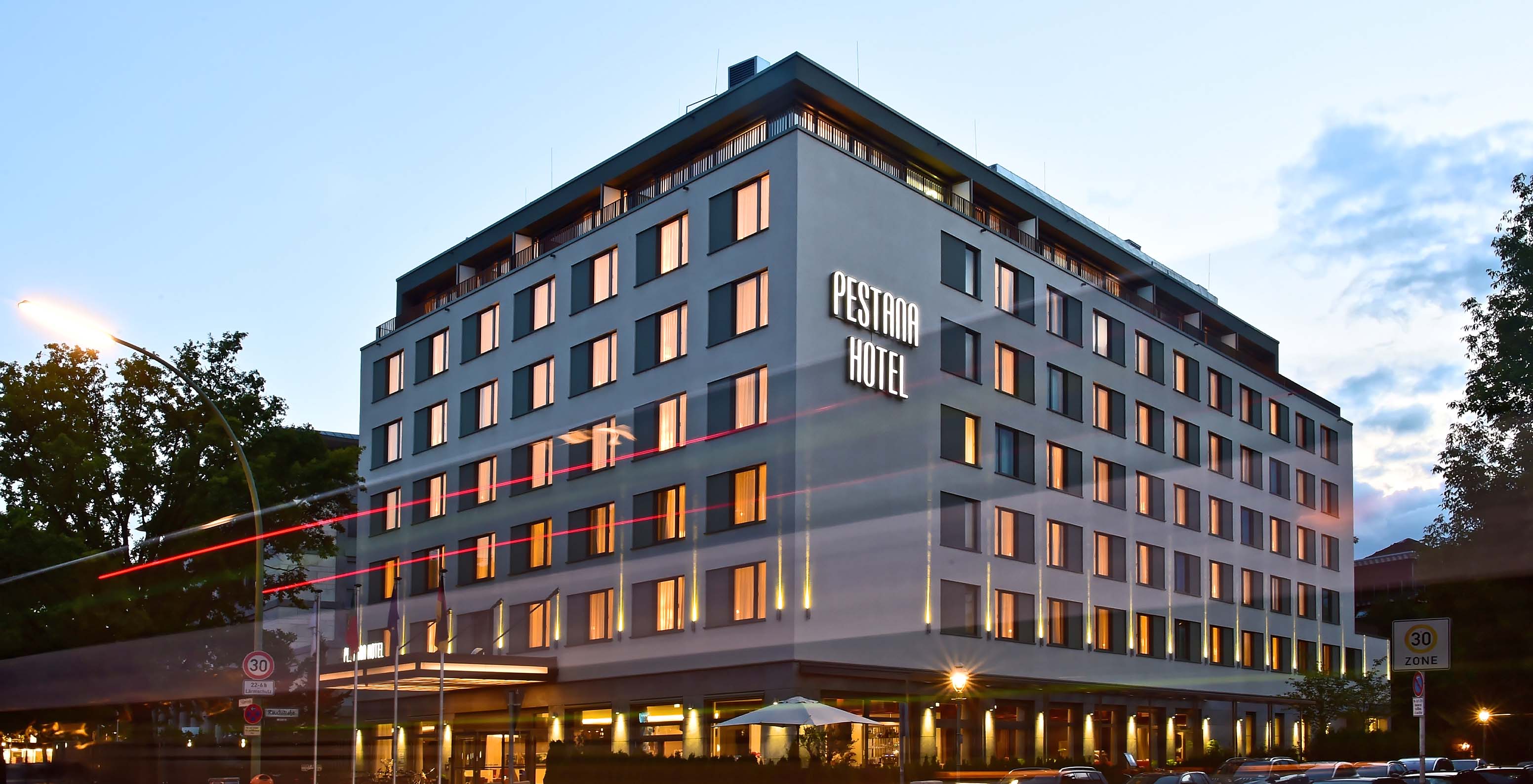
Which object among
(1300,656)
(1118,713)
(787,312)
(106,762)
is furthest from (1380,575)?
(106,762)

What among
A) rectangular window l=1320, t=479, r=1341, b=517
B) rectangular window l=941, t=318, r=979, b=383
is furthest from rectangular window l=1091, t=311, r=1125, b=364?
rectangular window l=1320, t=479, r=1341, b=517

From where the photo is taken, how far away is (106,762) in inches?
1767

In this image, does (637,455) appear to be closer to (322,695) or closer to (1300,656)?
(322,695)

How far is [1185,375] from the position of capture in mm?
68250

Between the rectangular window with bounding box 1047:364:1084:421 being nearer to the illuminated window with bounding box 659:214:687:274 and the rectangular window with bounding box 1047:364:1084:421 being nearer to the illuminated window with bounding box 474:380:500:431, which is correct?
the illuminated window with bounding box 659:214:687:274

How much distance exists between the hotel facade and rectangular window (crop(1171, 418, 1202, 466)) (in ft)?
0.64

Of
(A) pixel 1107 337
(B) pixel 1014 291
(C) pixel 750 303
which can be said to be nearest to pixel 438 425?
(C) pixel 750 303

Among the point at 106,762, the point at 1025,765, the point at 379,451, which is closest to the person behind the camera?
the point at 106,762

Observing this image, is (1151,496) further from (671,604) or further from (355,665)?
(355,665)

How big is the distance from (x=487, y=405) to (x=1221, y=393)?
36.2m

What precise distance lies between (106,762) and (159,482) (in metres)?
12.9

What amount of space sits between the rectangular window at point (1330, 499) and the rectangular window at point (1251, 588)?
10892mm

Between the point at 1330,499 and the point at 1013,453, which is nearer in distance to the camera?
the point at 1013,453

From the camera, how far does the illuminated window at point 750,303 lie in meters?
46.7
